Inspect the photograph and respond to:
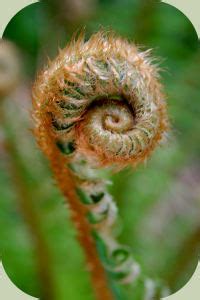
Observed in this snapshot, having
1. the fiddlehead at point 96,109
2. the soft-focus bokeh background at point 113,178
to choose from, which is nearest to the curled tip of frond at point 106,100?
the fiddlehead at point 96,109

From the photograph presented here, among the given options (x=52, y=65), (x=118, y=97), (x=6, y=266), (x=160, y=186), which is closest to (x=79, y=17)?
(x=52, y=65)

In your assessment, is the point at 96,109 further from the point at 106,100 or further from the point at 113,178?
the point at 113,178

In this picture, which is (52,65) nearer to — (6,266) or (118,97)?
(118,97)

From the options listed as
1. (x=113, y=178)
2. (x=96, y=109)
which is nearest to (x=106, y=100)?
(x=96, y=109)

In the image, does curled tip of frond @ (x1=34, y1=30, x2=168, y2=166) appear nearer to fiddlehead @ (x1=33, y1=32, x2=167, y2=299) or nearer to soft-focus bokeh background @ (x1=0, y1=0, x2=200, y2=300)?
fiddlehead @ (x1=33, y1=32, x2=167, y2=299)

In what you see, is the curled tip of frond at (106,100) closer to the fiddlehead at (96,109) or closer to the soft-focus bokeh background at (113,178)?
the fiddlehead at (96,109)
